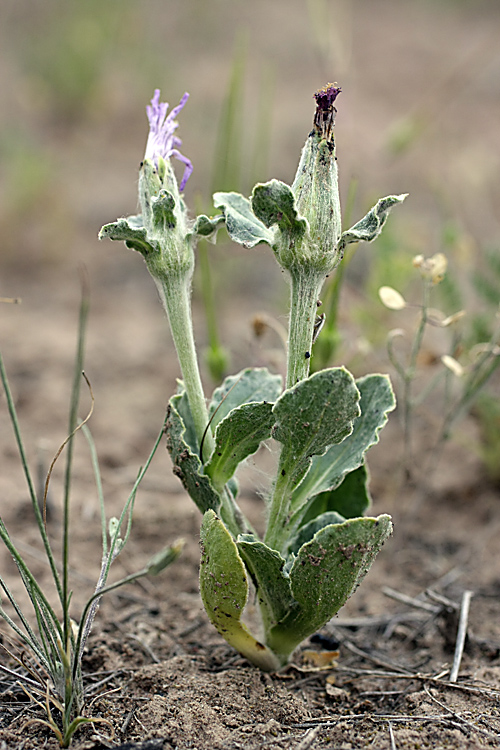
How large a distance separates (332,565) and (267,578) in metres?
0.15

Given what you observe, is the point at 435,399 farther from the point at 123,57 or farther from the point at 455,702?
the point at 123,57

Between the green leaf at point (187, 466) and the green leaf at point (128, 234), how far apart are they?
0.33 meters

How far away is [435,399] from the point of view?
10.0 feet

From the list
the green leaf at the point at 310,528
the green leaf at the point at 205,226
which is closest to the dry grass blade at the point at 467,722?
the green leaf at the point at 310,528

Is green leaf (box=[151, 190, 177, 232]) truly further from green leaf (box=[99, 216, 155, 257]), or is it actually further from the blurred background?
the blurred background

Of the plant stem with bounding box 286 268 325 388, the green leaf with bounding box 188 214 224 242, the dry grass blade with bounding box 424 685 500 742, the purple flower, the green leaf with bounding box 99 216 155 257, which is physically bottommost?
the dry grass blade with bounding box 424 685 500 742

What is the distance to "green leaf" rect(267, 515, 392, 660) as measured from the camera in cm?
125

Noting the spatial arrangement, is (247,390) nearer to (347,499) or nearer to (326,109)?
(347,499)

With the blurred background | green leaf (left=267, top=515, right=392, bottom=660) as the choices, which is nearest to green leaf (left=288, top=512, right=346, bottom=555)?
green leaf (left=267, top=515, right=392, bottom=660)

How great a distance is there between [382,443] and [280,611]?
147 cm

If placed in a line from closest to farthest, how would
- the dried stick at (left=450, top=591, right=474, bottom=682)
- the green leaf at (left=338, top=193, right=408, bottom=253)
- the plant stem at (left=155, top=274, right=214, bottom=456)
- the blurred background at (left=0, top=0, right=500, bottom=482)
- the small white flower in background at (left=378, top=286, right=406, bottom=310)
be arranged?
the green leaf at (left=338, top=193, right=408, bottom=253) < the plant stem at (left=155, top=274, right=214, bottom=456) < the dried stick at (left=450, top=591, right=474, bottom=682) < the small white flower in background at (left=378, top=286, right=406, bottom=310) < the blurred background at (left=0, top=0, right=500, bottom=482)

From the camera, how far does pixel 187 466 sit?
1.36 metres

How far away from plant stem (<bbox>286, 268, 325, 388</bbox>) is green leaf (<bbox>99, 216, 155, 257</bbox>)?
278 millimetres

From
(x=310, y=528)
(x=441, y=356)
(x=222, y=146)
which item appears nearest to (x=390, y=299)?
(x=441, y=356)
